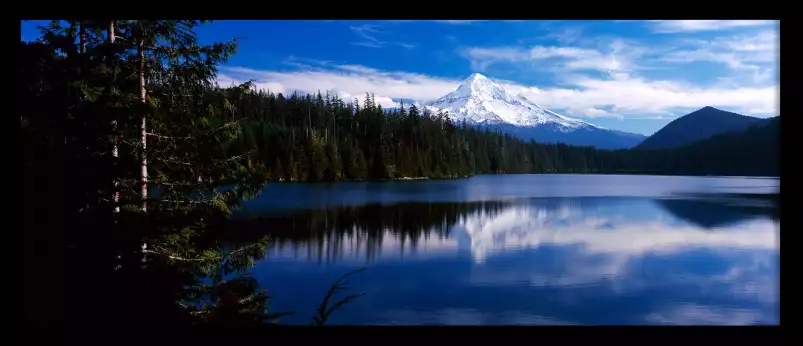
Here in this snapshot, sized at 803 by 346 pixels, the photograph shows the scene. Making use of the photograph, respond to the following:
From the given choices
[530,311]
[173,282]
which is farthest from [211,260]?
[530,311]

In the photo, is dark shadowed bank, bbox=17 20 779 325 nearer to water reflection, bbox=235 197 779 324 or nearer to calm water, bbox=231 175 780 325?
calm water, bbox=231 175 780 325

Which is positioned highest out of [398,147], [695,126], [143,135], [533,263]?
[695,126]

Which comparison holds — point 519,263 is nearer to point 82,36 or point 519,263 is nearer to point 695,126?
point 82,36

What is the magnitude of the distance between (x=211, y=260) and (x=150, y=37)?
9.15 feet

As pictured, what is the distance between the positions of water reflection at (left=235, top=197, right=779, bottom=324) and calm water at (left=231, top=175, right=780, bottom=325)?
5 cm

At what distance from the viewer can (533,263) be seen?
15.9 meters

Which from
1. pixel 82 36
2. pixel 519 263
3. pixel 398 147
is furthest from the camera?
pixel 398 147

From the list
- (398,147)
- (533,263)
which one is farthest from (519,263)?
(398,147)

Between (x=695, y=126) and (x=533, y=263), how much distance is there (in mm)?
198901

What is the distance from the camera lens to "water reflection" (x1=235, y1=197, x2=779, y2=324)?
1092 centimetres

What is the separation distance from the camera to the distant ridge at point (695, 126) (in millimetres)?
174000

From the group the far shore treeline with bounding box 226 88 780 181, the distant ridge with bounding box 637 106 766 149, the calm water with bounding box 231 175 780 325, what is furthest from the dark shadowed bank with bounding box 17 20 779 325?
the distant ridge with bounding box 637 106 766 149

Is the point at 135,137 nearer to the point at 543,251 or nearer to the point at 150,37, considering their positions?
the point at 150,37

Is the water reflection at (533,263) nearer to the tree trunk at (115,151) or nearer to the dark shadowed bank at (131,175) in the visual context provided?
the dark shadowed bank at (131,175)
